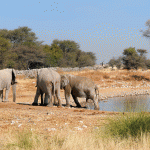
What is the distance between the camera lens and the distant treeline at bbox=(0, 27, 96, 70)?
112 feet

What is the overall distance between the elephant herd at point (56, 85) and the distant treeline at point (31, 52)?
21584 millimetres

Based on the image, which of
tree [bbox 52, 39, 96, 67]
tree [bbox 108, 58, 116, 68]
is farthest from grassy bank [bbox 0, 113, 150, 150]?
tree [bbox 108, 58, 116, 68]

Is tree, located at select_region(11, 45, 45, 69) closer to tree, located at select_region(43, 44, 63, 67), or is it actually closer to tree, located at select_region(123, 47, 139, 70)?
tree, located at select_region(43, 44, 63, 67)

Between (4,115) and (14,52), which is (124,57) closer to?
(14,52)

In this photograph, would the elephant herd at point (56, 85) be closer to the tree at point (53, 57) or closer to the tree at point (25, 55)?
the tree at point (25, 55)

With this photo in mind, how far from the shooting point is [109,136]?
4.95 m

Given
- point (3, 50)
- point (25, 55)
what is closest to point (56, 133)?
point (3, 50)

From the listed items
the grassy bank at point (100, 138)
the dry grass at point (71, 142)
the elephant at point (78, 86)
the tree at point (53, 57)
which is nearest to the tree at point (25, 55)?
the tree at point (53, 57)

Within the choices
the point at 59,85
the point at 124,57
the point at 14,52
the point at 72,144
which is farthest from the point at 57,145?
the point at 124,57

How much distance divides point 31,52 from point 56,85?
31583 mm

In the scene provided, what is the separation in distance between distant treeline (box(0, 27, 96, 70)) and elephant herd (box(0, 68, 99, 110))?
21.6 meters

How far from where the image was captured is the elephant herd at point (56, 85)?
994 cm

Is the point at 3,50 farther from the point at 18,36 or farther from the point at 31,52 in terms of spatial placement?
the point at 18,36

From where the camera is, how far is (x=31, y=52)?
40875 mm
